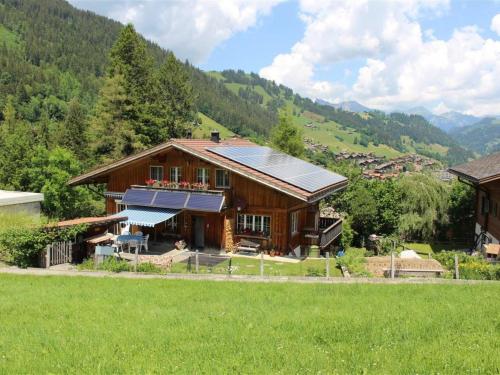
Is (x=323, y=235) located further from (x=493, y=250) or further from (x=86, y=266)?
(x=86, y=266)

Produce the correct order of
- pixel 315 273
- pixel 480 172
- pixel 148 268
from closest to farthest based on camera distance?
pixel 315 273
pixel 148 268
pixel 480 172

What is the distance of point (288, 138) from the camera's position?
53688 millimetres

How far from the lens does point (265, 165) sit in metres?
27.1

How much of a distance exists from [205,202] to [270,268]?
6.04 metres

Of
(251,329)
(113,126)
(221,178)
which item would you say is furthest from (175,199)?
(113,126)

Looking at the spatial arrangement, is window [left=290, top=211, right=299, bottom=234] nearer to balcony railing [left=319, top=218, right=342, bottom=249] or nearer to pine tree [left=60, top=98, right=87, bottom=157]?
balcony railing [left=319, top=218, right=342, bottom=249]

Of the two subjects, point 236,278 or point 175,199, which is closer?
point 236,278

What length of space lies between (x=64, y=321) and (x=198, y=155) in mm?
15692

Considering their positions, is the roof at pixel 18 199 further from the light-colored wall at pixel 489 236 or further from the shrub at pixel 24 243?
the light-colored wall at pixel 489 236

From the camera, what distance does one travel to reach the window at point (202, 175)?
2705 cm

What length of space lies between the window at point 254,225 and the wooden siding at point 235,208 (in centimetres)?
28

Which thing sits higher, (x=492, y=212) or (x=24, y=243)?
(x=492, y=212)

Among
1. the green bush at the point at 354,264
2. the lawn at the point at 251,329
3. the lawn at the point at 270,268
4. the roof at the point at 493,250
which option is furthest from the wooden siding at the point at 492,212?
the lawn at the point at 251,329

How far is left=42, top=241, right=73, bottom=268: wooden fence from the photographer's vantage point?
744 inches
